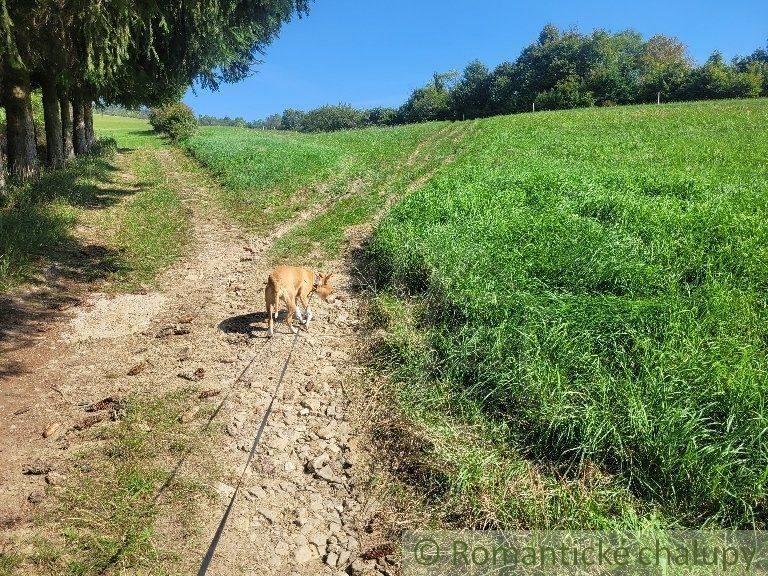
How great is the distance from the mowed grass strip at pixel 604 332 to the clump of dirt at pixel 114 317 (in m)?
3.92

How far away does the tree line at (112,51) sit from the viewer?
7879 millimetres

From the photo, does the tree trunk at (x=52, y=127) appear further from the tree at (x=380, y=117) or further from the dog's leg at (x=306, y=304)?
the tree at (x=380, y=117)

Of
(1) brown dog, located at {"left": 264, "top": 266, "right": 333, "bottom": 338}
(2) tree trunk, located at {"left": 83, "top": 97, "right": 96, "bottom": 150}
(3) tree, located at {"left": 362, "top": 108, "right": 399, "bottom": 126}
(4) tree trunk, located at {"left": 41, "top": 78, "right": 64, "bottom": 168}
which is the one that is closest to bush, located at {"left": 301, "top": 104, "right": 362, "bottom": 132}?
(3) tree, located at {"left": 362, "top": 108, "right": 399, "bottom": 126}

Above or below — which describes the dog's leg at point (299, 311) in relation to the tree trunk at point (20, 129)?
below

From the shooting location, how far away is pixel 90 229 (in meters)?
11.3

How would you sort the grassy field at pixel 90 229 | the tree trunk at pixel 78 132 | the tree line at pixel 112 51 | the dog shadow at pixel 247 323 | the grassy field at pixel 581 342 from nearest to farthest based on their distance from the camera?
the grassy field at pixel 581 342
the dog shadow at pixel 247 323
the tree line at pixel 112 51
the grassy field at pixel 90 229
the tree trunk at pixel 78 132

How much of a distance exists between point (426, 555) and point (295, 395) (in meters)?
2.55

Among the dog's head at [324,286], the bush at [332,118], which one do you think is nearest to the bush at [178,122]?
the dog's head at [324,286]

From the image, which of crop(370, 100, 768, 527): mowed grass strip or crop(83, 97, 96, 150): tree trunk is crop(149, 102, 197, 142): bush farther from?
crop(370, 100, 768, 527): mowed grass strip

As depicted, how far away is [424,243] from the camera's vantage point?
807 centimetres

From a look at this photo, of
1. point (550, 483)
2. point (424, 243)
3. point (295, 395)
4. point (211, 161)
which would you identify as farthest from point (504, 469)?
point (211, 161)

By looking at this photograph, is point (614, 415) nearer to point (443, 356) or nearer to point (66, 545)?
point (443, 356)

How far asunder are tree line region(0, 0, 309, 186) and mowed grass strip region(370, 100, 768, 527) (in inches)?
240

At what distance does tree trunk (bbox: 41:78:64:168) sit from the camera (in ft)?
54.0
